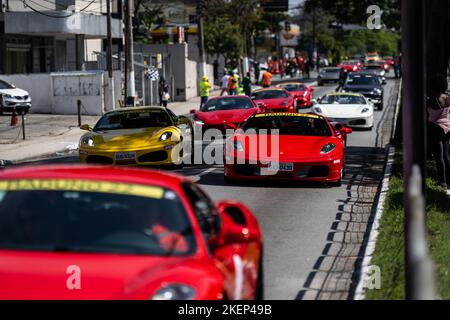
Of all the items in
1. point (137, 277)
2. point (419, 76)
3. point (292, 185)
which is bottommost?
point (292, 185)

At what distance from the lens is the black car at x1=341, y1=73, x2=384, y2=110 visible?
39750 millimetres

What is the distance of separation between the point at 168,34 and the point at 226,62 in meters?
5.14

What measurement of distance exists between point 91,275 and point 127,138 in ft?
40.0

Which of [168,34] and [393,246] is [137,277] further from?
[168,34]

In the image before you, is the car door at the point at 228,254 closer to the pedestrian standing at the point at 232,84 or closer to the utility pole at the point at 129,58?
the utility pole at the point at 129,58

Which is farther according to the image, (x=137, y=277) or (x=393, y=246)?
(x=393, y=246)

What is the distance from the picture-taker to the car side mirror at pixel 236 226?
21.4 ft

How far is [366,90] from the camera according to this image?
40219mm

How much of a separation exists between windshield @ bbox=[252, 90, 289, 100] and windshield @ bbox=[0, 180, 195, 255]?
27338mm

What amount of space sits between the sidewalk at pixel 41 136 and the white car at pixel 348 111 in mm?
Answer: 7545

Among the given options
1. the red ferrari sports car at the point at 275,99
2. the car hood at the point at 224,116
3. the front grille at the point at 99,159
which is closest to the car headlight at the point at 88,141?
the front grille at the point at 99,159

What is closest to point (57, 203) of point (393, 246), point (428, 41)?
point (393, 246)
